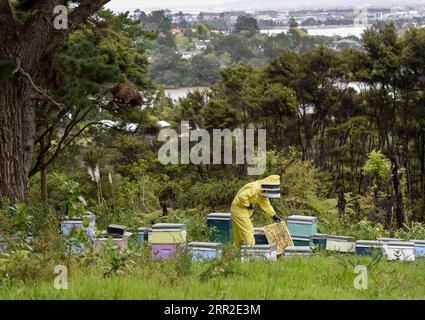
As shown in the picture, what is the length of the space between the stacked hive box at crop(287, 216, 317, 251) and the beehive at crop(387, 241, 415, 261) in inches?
56.5

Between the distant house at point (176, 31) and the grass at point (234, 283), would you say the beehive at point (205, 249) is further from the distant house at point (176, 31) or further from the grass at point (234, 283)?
the distant house at point (176, 31)

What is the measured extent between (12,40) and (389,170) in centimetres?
1735

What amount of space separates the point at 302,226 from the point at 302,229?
48 millimetres

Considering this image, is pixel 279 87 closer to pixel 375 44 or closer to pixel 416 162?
pixel 375 44

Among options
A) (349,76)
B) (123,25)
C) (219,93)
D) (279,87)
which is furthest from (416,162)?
(123,25)

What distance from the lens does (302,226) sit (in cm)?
1034

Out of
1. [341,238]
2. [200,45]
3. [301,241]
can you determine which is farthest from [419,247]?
[200,45]

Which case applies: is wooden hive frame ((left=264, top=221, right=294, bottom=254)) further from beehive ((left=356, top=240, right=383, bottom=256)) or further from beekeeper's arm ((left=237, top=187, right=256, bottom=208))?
beehive ((left=356, top=240, right=383, bottom=256))

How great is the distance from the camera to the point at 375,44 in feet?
90.2

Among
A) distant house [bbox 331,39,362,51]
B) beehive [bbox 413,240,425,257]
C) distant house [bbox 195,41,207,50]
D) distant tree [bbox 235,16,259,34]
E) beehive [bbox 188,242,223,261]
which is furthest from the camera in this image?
distant tree [bbox 235,16,259,34]

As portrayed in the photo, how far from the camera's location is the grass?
5.20m

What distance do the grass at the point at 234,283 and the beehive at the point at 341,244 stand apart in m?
2.04

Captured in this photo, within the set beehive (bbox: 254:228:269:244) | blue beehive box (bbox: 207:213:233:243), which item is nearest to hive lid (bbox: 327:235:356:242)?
beehive (bbox: 254:228:269:244)

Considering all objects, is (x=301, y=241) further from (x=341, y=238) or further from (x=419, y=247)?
(x=419, y=247)
